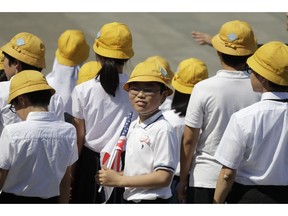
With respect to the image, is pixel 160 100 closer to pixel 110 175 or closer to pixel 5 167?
pixel 110 175

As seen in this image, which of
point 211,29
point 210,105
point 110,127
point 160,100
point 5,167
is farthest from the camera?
point 211,29

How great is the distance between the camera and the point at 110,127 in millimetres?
5652

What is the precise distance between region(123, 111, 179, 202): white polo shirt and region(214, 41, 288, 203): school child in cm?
31

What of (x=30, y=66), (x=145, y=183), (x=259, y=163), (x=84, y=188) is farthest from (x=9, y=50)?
(x=259, y=163)

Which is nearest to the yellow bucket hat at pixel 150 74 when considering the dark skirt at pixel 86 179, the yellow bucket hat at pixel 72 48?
the dark skirt at pixel 86 179

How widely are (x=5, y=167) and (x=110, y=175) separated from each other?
2.06 ft

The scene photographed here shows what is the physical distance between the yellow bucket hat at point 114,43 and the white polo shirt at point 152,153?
1.16 metres

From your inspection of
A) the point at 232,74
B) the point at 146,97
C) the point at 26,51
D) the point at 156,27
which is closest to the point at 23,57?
the point at 26,51

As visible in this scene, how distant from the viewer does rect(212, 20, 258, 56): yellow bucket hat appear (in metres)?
5.41

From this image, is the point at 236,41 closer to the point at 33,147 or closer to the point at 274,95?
the point at 274,95

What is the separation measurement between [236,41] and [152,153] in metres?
1.26

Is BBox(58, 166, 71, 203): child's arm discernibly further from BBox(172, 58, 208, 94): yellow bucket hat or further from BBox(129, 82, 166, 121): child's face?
BBox(172, 58, 208, 94): yellow bucket hat

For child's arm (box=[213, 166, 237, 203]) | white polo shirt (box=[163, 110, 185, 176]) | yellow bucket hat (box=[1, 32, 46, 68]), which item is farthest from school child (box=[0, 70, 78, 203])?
white polo shirt (box=[163, 110, 185, 176])

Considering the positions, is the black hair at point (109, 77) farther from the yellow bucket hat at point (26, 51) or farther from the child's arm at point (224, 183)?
the child's arm at point (224, 183)
